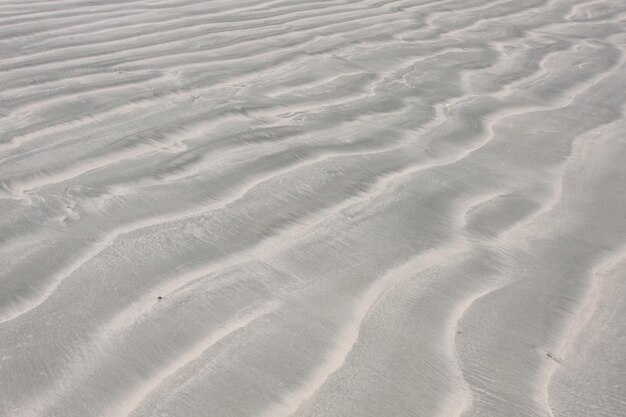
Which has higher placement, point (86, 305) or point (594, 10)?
point (86, 305)

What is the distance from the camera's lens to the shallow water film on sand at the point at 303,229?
1529 millimetres

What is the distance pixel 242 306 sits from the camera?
5.71ft

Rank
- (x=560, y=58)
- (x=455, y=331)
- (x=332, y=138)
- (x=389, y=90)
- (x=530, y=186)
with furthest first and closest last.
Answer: (x=560, y=58) < (x=389, y=90) < (x=332, y=138) < (x=530, y=186) < (x=455, y=331)

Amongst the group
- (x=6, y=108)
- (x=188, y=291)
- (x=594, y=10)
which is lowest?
(x=594, y=10)

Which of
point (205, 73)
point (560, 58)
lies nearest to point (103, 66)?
point (205, 73)

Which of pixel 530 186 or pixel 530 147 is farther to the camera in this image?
pixel 530 147

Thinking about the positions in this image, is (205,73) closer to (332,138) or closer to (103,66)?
(103,66)

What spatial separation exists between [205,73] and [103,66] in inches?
16.8

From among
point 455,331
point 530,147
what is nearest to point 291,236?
point 455,331

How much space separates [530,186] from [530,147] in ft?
1.21

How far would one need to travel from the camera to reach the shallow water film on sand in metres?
1.53

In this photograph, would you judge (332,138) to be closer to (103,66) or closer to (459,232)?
(459,232)

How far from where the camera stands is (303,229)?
2.09 metres

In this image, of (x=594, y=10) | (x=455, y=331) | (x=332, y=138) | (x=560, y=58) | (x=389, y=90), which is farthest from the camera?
(x=594, y=10)
